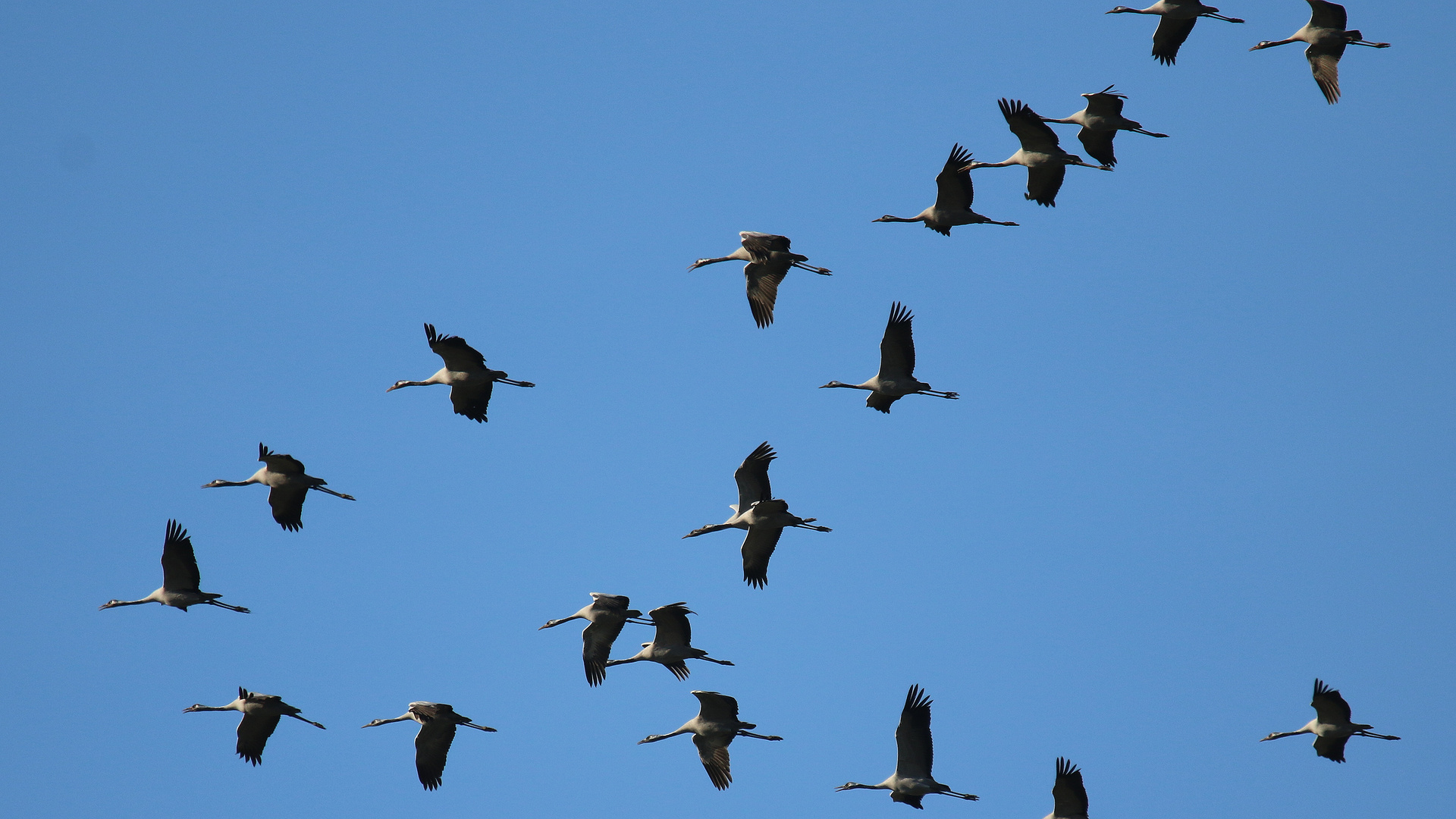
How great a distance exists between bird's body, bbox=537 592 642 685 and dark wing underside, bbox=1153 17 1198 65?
523 inches

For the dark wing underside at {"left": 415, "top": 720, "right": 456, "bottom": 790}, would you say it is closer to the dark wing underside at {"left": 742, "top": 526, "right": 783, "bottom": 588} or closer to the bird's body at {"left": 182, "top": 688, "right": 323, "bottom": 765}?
the bird's body at {"left": 182, "top": 688, "right": 323, "bottom": 765}

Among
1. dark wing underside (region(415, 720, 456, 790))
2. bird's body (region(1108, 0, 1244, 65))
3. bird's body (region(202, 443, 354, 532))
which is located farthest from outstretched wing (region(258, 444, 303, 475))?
bird's body (region(1108, 0, 1244, 65))

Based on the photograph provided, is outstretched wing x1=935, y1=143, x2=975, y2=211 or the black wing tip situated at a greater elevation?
outstretched wing x1=935, y1=143, x2=975, y2=211

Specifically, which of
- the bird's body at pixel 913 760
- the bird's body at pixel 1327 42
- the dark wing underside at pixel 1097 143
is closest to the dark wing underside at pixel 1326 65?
the bird's body at pixel 1327 42

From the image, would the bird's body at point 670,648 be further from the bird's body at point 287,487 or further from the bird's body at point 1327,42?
the bird's body at point 1327,42

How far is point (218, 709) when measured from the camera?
30.4m

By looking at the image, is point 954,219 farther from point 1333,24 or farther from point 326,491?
point 326,491

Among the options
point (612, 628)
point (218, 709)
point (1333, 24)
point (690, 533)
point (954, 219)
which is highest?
point (1333, 24)

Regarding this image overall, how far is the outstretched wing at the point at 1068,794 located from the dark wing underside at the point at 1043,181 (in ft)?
31.9

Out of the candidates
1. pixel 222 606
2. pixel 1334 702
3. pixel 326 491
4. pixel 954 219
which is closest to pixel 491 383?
pixel 326 491

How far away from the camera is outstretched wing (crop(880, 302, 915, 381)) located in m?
30.0

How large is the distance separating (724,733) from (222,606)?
9024 mm

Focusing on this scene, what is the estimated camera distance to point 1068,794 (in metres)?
28.3

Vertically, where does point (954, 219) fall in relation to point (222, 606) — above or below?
above
